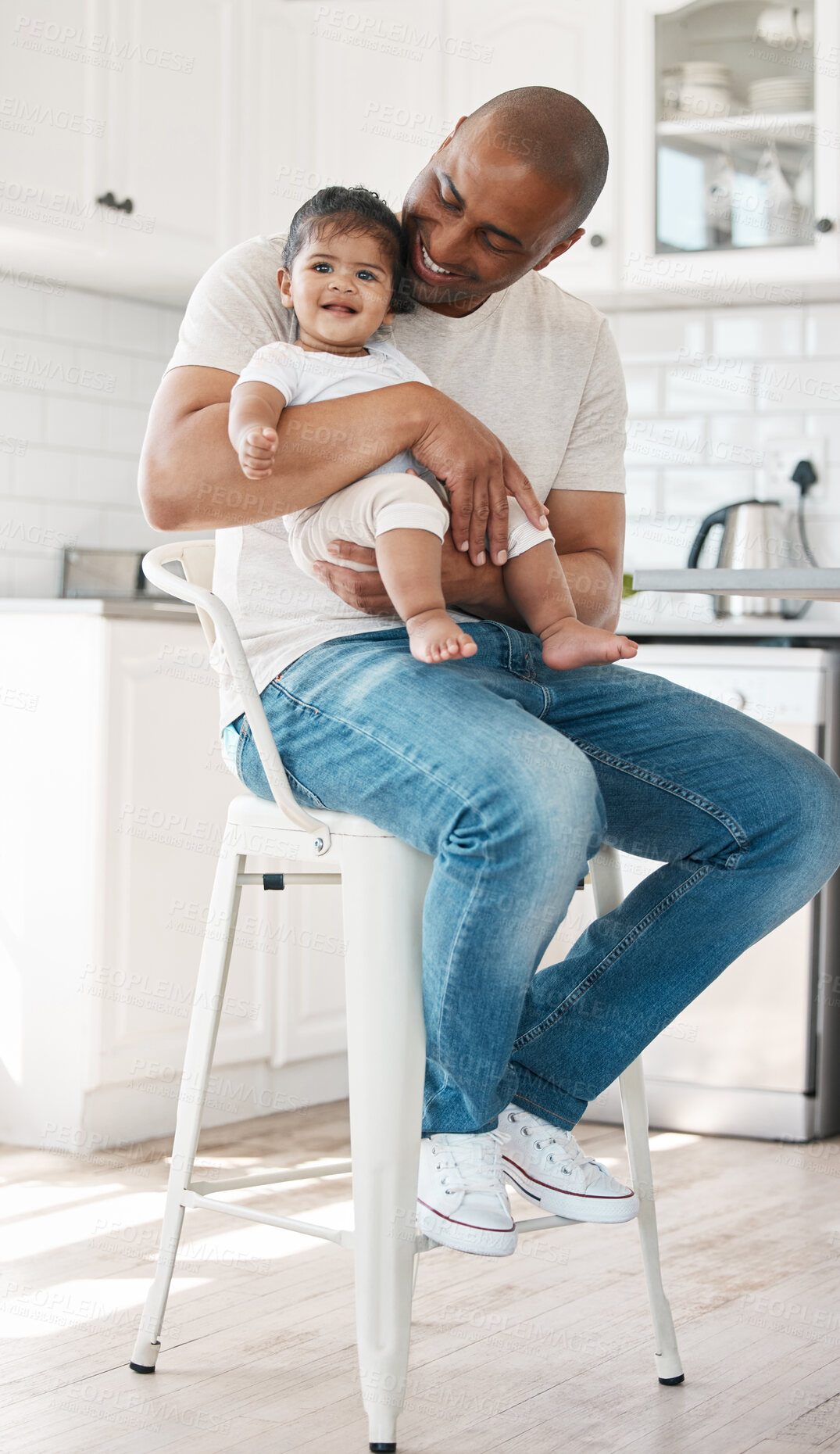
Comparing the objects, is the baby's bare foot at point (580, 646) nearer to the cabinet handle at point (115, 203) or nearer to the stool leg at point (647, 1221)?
the stool leg at point (647, 1221)

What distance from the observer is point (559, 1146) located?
1.42 meters

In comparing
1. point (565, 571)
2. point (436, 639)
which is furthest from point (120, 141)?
point (436, 639)

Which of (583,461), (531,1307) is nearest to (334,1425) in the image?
(531,1307)

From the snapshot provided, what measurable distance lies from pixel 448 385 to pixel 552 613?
0.29m

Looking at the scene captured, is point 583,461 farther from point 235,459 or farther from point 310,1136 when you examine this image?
point 310,1136

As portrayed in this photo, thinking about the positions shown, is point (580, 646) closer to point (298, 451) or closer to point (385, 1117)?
point (298, 451)

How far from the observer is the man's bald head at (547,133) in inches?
55.4

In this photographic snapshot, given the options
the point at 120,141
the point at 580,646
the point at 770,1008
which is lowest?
the point at 770,1008

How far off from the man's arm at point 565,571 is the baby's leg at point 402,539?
0.8 inches

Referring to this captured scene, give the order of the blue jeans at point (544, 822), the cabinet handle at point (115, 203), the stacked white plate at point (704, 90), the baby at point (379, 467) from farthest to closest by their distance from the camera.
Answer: the stacked white plate at point (704, 90)
the cabinet handle at point (115, 203)
the baby at point (379, 467)
the blue jeans at point (544, 822)

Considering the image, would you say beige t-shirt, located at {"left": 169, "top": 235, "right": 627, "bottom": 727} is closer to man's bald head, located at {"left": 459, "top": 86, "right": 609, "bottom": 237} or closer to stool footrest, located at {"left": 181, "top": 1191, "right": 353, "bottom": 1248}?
man's bald head, located at {"left": 459, "top": 86, "right": 609, "bottom": 237}

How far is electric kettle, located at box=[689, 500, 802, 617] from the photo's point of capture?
3.15 meters

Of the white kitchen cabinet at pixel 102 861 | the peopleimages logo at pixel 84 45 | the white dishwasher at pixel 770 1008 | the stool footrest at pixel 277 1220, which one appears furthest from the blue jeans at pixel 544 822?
the peopleimages logo at pixel 84 45

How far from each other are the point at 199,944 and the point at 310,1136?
383mm
